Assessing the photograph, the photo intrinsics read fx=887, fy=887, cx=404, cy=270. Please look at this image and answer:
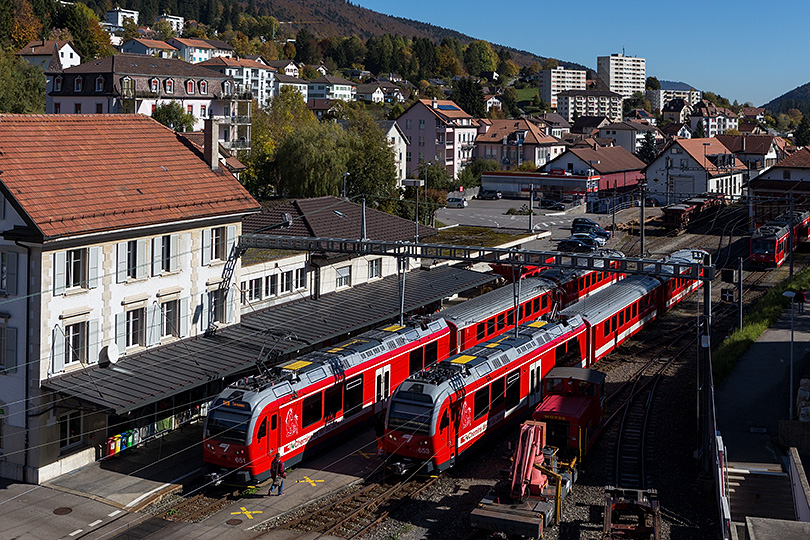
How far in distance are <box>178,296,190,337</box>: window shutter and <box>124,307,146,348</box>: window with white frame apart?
179 cm

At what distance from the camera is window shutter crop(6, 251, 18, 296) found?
2612 centimetres

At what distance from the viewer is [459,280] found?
146ft

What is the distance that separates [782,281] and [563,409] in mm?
34791

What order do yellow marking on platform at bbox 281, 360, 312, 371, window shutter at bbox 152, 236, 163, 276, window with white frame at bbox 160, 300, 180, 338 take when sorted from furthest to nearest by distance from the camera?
window with white frame at bbox 160, 300, 180, 338 → window shutter at bbox 152, 236, 163, 276 → yellow marking on platform at bbox 281, 360, 312, 371

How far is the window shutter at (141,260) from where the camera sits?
95.5 feet

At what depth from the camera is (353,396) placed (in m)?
28.2

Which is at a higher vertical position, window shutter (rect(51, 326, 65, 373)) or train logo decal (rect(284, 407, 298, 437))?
window shutter (rect(51, 326, 65, 373))

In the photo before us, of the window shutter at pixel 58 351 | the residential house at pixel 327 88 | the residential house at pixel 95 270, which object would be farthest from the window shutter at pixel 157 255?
the residential house at pixel 327 88

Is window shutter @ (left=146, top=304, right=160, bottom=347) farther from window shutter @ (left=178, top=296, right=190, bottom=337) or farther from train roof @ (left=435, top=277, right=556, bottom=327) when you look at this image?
train roof @ (left=435, top=277, right=556, bottom=327)

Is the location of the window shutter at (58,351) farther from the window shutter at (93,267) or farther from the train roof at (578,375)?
the train roof at (578,375)

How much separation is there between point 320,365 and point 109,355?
6.63 meters

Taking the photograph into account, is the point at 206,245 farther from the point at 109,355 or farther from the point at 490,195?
the point at 490,195

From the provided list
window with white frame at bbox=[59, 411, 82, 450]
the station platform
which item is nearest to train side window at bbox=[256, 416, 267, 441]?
the station platform

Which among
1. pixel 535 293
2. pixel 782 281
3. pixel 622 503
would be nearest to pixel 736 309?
pixel 782 281
